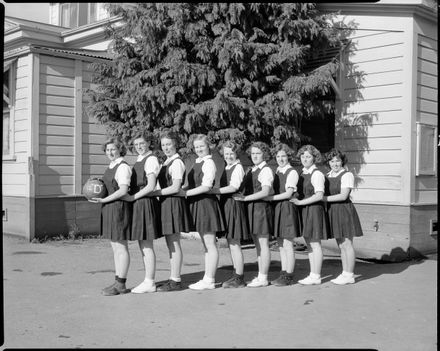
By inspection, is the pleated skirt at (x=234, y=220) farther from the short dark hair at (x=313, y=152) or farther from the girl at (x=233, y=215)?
the short dark hair at (x=313, y=152)

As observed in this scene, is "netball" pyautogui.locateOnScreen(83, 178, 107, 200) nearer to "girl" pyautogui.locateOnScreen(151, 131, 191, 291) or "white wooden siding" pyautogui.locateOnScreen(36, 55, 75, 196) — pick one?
"girl" pyautogui.locateOnScreen(151, 131, 191, 291)

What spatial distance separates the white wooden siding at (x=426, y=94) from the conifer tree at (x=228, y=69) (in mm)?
1467

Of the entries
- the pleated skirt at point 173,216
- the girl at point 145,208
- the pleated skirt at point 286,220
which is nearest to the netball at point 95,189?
the girl at point 145,208

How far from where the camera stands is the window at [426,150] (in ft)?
30.3

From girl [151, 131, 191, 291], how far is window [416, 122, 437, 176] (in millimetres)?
4682

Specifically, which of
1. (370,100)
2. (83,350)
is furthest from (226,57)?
(83,350)

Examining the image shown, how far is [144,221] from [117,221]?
31 centimetres

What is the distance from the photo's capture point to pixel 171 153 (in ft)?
21.5

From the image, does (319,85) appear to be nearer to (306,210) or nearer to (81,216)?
(306,210)

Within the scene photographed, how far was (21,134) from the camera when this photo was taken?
11398mm

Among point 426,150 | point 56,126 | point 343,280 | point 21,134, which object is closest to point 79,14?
point 56,126

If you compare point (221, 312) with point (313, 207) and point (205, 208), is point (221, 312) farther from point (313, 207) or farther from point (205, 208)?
point (313, 207)

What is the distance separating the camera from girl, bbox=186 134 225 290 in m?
6.52

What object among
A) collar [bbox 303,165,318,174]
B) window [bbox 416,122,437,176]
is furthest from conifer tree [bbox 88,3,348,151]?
collar [bbox 303,165,318,174]
